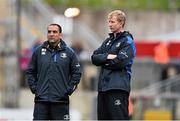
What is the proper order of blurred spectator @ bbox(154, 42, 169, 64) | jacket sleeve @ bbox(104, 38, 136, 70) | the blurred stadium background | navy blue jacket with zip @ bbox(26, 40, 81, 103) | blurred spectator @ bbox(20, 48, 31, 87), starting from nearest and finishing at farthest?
jacket sleeve @ bbox(104, 38, 136, 70), navy blue jacket with zip @ bbox(26, 40, 81, 103), the blurred stadium background, blurred spectator @ bbox(154, 42, 169, 64), blurred spectator @ bbox(20, 48, 31, 87)

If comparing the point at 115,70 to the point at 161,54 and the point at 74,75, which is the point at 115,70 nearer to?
the point at 74,75

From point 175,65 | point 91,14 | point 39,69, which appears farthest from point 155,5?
point 39,69

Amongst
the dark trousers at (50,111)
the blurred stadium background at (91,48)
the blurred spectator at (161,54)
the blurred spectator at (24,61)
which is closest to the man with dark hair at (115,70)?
the dark trousers at (50,111)

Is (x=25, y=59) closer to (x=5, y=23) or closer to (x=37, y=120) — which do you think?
(x=5, y=23)

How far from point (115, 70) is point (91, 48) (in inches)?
722

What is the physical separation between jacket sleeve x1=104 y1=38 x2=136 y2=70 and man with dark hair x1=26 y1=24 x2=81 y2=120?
0.53 metres

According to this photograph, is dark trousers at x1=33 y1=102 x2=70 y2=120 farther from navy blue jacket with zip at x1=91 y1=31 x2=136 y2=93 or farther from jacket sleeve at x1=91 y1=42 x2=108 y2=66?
jacket sleeve at x1=91 y1=42 x2=108 y2=66

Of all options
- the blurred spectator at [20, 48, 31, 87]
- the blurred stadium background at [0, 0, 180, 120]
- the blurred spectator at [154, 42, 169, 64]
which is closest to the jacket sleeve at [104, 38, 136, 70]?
the blurred stadium background at [0, 0, 180, 120]

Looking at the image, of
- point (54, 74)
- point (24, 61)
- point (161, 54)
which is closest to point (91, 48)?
point (24, 61)

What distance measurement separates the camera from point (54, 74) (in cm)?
1093

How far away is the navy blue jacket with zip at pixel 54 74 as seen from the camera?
35.8 feet

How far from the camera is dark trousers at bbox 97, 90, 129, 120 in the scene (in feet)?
35.3

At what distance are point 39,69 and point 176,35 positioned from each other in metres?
17.1

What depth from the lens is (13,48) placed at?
24.4m
